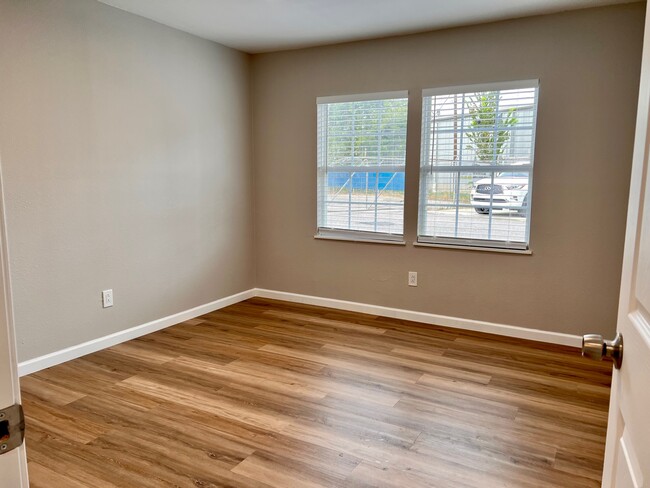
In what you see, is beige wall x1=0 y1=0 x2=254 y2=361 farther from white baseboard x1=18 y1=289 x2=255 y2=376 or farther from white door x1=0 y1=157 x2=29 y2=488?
white door x1=0 y1=157 x2=29 y2=488

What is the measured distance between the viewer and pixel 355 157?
14.4 feet

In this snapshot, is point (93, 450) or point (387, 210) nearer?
point (93, 450)

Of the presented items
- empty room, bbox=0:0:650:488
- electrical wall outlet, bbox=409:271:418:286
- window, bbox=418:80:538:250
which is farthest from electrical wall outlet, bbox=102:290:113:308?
window, bbox=418:80:538:250

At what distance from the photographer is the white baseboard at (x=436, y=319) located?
373cm

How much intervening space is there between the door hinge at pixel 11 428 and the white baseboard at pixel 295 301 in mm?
2815

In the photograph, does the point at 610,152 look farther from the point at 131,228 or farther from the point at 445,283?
the point at 131,228

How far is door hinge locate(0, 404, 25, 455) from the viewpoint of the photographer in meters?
0.58

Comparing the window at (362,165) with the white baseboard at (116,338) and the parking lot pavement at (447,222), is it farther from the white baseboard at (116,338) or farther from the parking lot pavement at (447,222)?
the white baseboard at (116,338)

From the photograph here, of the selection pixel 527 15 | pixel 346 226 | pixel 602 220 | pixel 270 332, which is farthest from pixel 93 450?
pixel 527 15

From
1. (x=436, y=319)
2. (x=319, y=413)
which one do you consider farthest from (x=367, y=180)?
(x=319, y=413)

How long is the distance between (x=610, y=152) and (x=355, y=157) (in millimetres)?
1992

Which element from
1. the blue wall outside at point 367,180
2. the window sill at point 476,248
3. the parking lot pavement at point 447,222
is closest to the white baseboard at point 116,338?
the parking lot pavement at point 447,222

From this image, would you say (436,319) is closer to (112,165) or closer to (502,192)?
(502,192)

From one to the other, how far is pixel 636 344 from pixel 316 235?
12.9ft
